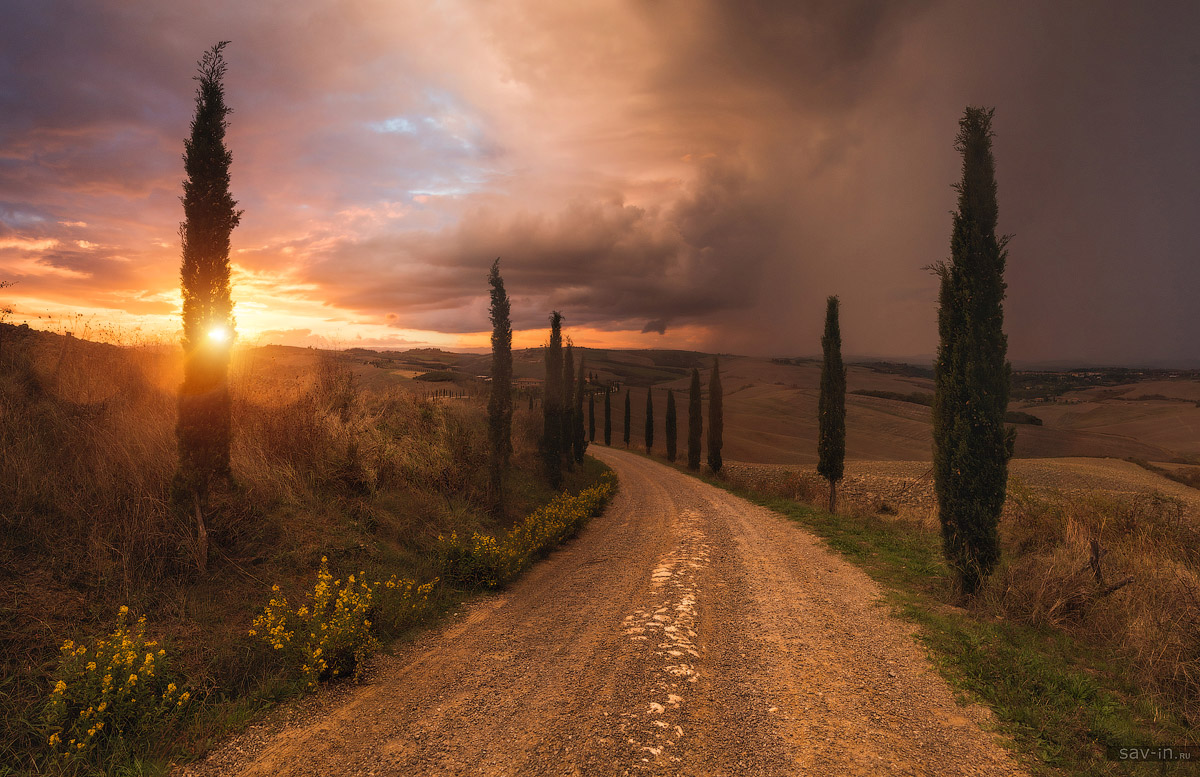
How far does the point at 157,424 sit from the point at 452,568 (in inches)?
197

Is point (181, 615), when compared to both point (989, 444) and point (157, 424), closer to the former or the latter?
point (157, 424)

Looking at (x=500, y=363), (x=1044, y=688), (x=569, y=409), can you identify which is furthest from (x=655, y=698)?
(x=569, y=409)

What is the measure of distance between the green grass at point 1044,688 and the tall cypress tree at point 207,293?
30.6 feet

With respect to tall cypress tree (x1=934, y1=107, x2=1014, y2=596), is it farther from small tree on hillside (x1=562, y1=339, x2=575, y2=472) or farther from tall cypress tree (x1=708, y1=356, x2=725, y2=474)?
tall cypress tree (x1=708, y1=356, x2=725, y2=474)

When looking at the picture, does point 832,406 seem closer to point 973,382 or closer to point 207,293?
point 973,382

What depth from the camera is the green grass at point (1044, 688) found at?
3662 millimetres

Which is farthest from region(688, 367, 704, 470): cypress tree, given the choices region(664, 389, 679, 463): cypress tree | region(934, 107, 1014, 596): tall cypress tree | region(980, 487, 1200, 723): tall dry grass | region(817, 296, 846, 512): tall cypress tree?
region(934, 107, 1014, 596): tall cypress tree

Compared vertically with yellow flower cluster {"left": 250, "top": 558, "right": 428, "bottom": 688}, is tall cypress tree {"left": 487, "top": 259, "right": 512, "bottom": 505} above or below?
above

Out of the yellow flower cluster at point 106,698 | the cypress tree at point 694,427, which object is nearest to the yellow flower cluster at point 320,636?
the yellow flower cluster at point 106,698

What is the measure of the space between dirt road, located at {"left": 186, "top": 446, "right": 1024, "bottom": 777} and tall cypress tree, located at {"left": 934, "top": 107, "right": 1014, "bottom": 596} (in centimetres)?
168

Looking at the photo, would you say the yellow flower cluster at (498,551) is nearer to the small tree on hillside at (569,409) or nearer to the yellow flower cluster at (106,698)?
the yellow flower cluster at (106,698)

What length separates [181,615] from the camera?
5.02 m

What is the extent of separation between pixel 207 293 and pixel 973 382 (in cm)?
1156

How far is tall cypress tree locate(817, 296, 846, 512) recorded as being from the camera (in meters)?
18.1
